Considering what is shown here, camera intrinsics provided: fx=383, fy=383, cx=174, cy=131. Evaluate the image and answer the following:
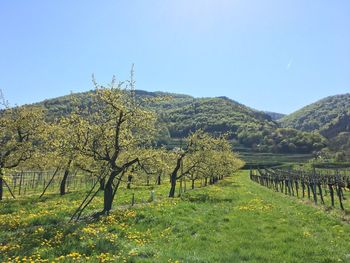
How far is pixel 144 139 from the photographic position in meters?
29.5

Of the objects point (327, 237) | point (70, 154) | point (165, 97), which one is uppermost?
point (165, 97)

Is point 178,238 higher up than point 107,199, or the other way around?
point 107,199

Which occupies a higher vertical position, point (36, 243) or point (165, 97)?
point (165, 97)

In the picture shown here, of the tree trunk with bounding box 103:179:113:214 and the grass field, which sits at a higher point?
the tree trunk with bounding box 103:179:113:214

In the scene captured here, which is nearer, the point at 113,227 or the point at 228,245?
the point at 228,245

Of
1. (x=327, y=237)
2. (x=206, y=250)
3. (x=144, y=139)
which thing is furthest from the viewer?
(x=144, y=139)

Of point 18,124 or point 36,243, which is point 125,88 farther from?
point 18,124

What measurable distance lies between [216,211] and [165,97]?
9.37 m

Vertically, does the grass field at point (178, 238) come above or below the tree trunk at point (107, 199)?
below

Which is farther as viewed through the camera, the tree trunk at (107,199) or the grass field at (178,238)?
the tree trunk at (107,199)

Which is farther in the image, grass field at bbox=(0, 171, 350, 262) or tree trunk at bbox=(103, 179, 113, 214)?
tree trunk at bbox=(103, 179, 113, 214)

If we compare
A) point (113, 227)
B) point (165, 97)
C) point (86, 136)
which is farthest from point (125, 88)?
point (113, 227)

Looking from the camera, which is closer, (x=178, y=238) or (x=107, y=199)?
(x=178, y=238)

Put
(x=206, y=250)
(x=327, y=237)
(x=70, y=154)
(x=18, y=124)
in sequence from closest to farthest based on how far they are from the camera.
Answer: (x=206, y=250)
(x=327, y=237)
(x=70, y=154)
(x=18, y=124)
